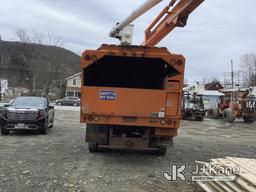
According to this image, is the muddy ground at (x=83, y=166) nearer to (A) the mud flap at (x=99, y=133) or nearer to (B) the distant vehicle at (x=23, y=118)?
(A) the mud flap at (x=99, y=133)

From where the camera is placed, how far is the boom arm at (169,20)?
1472cm

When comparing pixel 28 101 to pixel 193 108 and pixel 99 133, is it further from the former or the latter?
pixel 193 108

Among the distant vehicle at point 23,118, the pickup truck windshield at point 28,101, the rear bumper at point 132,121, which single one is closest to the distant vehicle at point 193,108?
the pickup truck windshield at point 28,101

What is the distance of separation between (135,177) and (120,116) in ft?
7.89

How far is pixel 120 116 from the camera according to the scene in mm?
11633
